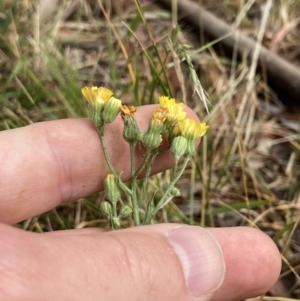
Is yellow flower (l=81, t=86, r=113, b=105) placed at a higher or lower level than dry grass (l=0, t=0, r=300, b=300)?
higher

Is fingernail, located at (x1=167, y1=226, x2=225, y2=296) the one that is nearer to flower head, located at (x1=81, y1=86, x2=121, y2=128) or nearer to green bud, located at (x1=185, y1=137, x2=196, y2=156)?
green bud, located at (x1=185, y1=137, x2=196, y2=156)

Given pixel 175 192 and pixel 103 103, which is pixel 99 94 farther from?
pixel 175 192

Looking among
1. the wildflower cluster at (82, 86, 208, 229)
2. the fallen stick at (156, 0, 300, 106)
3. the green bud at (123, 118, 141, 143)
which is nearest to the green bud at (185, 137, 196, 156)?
the wildflower cluster at (82, 86, 208, 229)

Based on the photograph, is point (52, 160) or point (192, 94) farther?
point (192, 94)

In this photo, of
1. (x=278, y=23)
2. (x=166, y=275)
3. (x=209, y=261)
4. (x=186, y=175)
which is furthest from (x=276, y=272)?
(x=278, y=23)

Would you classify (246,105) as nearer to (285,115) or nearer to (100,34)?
(285,115)

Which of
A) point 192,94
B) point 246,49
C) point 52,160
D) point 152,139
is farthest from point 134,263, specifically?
point 246,49

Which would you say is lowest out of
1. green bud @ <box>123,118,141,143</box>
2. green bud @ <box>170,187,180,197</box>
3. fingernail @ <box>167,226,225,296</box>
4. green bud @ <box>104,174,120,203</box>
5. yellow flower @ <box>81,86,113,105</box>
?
fingernail @ <box>167,226,225,296</box>
